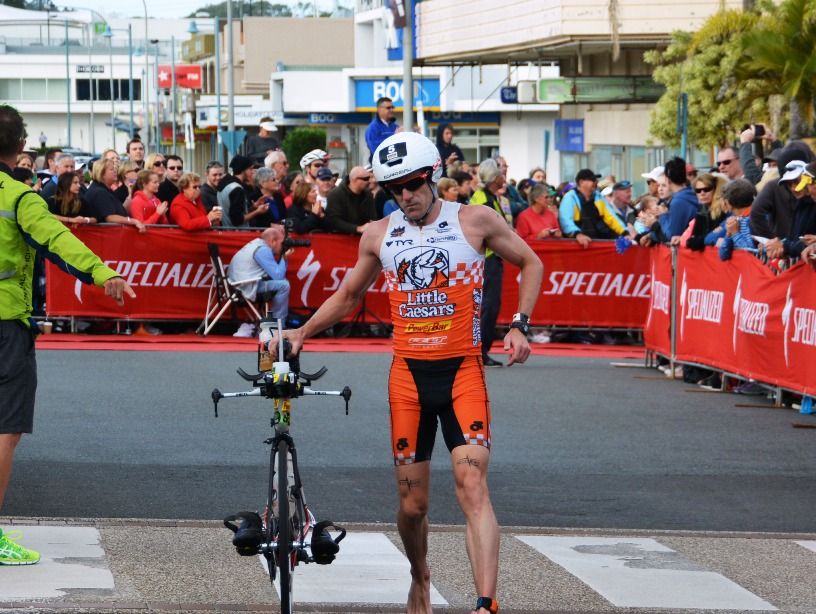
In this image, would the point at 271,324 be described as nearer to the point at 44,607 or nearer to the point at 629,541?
the point at 44,607

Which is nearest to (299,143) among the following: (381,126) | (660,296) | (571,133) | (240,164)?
(571,133)

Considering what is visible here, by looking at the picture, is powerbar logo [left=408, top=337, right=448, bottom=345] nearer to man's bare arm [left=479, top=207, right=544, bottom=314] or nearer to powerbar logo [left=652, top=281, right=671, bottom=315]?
man's bare arm [left=479, top=207, right=544, bottom=314]

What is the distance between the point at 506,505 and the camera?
32.6 ft

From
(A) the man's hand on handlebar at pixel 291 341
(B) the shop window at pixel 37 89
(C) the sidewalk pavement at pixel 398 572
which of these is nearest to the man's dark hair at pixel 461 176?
(C) the sidewalk pavement at pixel 398 572

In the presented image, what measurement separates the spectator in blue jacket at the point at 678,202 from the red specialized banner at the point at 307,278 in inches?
115

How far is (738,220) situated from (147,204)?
7671 mm

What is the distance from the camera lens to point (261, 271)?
64.2 ft

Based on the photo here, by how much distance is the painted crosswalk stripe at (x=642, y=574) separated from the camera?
7426 millimetres

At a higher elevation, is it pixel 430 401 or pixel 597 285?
pixel 430 401

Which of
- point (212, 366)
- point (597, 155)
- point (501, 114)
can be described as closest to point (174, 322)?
point (212, 366)

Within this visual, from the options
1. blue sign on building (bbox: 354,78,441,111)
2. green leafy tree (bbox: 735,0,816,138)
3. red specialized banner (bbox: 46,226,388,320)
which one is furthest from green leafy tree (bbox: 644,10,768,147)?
blue sign on building (bbox: 354,78,441,111)

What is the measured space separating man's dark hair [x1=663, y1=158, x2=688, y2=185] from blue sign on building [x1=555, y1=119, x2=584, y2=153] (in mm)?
32802

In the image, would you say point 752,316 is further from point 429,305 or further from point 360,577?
point 429,305

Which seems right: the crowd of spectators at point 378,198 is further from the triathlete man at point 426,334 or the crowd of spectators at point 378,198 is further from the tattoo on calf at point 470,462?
the tattoo on calf at point 470,462
